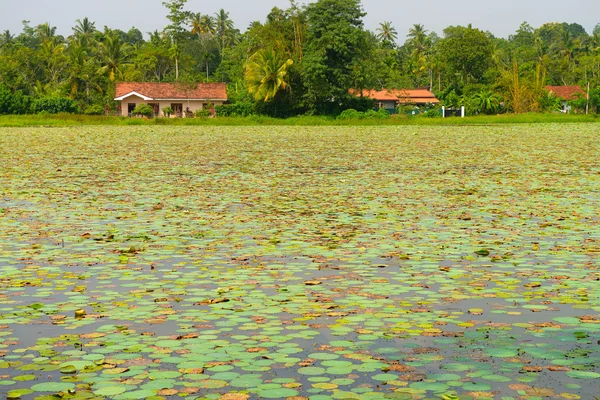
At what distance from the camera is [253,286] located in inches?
295

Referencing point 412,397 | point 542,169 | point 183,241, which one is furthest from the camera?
point 542,169

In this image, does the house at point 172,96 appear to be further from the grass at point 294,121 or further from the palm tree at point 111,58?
the grass at point 294,121

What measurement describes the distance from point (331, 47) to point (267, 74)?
537 centimetres

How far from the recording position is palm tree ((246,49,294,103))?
63.1 m

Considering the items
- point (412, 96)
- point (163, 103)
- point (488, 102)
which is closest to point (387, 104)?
point (412, 96)

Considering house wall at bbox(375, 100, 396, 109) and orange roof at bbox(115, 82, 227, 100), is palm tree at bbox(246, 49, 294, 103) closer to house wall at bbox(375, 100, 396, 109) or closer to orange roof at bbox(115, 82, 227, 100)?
orange roof at bbox(115, 82, 227, 100)

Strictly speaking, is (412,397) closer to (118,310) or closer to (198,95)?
(118,310)

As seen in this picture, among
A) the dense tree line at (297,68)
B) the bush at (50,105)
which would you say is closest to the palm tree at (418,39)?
the dense tree line at (297,68)

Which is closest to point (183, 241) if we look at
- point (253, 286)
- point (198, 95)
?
point (253, 286)

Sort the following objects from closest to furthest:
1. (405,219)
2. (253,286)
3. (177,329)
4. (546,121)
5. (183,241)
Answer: (177,329) < (253,286) < (183,241) < (405,219) < (546,121)

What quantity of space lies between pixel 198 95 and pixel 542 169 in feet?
192

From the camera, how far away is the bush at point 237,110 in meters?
67.2

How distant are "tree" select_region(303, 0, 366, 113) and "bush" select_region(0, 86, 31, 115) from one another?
22.1 meters

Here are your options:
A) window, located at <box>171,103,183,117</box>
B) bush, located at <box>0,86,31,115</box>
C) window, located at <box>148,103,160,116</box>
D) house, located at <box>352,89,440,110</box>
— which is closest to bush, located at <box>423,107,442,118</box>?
house, located at <box>352,89,440,110</box>
